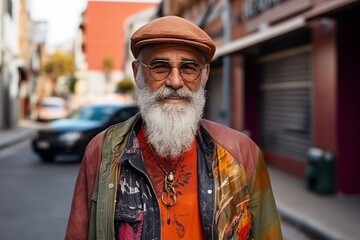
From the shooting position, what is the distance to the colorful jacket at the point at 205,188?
6.51ft

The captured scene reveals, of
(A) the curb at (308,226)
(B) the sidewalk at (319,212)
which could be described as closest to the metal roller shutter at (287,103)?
(B) the sidewalk at (319,212)

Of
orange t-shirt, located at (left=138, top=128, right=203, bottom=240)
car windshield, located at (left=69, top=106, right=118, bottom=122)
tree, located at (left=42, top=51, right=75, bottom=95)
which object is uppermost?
tree, located at (left=42, top=51, right=75, bottom=95)

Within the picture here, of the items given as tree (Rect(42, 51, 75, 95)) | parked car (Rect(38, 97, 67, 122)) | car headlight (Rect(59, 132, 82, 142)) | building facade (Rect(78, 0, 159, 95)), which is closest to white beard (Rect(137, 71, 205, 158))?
car headlight (Rect(59, 132, 82, 142))

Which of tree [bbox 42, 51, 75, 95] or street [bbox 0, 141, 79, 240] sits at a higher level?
tree [bbox 42, 51, 75, 95]

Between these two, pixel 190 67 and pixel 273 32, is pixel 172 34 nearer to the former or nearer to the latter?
Answer: pixel 190 67

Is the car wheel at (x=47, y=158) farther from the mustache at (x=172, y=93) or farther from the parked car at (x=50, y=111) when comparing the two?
the parked car at (x=50, y=111)

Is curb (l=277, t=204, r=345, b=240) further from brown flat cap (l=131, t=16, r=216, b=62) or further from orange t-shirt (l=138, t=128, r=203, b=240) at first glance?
brown flat cap (l=131, t=16, r=216, b=62)

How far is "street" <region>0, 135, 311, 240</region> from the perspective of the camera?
23.5ft

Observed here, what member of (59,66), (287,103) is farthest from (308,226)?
(59,66)

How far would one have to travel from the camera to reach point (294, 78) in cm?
1205

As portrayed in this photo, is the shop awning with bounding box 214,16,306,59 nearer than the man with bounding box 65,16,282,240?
No

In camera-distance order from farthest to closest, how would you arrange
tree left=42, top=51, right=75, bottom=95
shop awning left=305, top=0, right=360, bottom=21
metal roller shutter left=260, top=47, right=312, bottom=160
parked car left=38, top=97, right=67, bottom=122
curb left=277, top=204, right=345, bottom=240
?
tree left=42, top=51, right=75, bottom=95, parked car left=38, top=97, right=67, bottom=122, metal roller shutter left=260, top=47, right=312, bottom=160, shop awning left=305, top=0, right=360, bottom=21, curb left=277, top=204, right=345, bottom=240

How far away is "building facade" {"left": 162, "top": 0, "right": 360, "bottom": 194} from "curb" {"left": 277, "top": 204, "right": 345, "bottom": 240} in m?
1.68

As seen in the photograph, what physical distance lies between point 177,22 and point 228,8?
582 inches
